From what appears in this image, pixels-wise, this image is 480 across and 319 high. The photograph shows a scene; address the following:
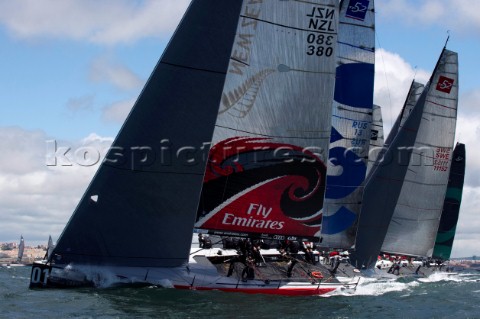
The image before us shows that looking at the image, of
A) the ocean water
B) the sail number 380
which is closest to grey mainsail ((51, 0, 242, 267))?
the ocean water

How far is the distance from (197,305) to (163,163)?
4360mm

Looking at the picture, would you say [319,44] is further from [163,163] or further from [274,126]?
[163,163]

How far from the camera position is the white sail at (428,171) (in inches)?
1535

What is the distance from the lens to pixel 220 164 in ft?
79.5

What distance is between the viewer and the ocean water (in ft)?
61.1

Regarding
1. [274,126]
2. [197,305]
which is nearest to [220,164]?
[274,126]

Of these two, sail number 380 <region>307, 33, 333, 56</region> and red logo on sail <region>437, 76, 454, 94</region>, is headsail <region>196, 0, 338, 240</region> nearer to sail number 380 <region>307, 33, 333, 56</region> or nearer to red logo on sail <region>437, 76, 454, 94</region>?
sail number 380 <region>307, 33, 333, 56</region>

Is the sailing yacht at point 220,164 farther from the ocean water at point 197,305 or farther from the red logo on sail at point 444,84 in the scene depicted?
the red logo on sail at point 444,84

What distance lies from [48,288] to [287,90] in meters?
9.14

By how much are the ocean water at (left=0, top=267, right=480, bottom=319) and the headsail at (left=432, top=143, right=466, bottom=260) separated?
2430cm

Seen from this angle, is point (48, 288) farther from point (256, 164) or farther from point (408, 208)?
point (408, 208)

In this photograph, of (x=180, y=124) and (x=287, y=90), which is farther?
(x=287, y=90)

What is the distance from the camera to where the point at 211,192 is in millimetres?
24172

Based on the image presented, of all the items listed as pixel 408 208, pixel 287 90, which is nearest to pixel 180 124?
pixel 287 90
